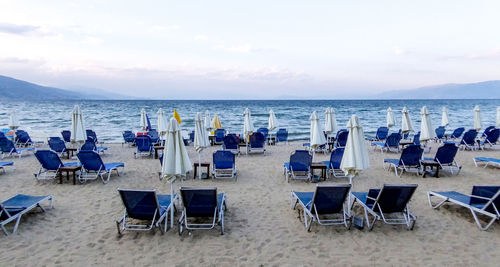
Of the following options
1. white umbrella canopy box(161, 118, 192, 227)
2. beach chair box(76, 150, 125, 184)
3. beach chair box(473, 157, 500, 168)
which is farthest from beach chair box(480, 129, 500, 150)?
beach chair box(76, 150, 125, 184)

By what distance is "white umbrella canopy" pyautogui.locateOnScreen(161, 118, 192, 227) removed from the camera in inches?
176

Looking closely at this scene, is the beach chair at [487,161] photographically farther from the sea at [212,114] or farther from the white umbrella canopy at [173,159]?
the sea at [212,114]

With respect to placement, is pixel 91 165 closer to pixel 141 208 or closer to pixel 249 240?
pixel 141 208

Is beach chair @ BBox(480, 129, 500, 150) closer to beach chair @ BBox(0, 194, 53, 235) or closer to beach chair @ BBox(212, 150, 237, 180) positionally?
beach chair @ BBox(212, 150, 237, 180)

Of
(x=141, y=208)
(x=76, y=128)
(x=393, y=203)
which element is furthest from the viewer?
(x=76, y=128)

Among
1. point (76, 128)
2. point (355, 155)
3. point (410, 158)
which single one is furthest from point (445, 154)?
point (76, 128)

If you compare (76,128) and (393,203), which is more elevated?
(76,128)

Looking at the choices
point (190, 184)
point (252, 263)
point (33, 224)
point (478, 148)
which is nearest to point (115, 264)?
point (252, 263)

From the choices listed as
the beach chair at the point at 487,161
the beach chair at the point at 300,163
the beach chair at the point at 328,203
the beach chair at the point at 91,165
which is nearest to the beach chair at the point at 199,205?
the beach chair at the point at 328,203

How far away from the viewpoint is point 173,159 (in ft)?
14.9

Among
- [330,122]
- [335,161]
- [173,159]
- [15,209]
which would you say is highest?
[330,122]

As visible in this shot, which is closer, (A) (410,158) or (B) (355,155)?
(B) (355,155)

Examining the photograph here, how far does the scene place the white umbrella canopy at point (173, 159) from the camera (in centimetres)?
447

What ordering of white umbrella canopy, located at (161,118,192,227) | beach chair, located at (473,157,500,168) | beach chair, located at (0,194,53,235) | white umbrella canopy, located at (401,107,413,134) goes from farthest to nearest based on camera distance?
white umbrella canopy, located at (401,107,413,134)
beach chair, located at (473,157,500,168)
white umbrella canopy, located at (161,118,192,227)
beach chair, located at (0,194,53,235)
